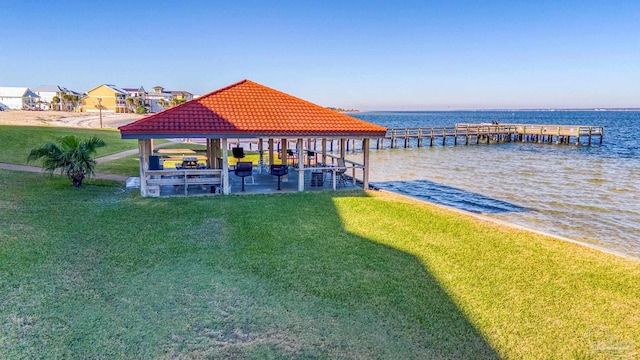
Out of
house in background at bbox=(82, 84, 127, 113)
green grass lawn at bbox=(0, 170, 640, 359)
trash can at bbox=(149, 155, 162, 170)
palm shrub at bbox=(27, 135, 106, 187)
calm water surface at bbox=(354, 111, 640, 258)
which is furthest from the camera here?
house in background at bbox=(82, 84, 127, 113)

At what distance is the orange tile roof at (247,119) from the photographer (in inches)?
480

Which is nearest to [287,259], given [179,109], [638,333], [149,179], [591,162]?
[638,333]

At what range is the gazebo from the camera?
40.4 ft

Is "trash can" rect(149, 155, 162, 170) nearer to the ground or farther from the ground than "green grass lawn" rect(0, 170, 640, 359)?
farther from the ground

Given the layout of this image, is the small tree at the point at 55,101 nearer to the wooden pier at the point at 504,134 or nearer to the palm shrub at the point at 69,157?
the wooden pier at the point at 504,134

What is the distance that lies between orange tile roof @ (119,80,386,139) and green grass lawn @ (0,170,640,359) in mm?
2783

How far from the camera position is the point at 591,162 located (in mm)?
30750

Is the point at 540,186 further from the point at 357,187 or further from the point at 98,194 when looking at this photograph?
the point at 98,194

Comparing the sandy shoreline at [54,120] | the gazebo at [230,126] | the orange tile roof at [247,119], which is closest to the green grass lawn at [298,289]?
the gazebo at [230,126]

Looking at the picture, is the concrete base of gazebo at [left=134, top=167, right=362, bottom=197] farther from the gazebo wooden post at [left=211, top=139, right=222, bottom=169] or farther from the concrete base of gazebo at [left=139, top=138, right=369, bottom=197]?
the gazebo wooden post at [left=211, top=139, right=222, bottom=169]

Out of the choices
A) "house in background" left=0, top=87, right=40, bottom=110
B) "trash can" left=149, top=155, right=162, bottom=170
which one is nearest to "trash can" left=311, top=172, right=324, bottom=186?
"trash can" left=149, top=155, right=162, bottom=170

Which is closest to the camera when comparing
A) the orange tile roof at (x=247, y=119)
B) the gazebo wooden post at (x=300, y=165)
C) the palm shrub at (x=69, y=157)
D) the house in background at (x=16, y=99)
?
the orange tile roof at (x=247, y=119)

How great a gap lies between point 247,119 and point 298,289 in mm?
8046

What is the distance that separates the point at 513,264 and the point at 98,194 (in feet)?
38.6
